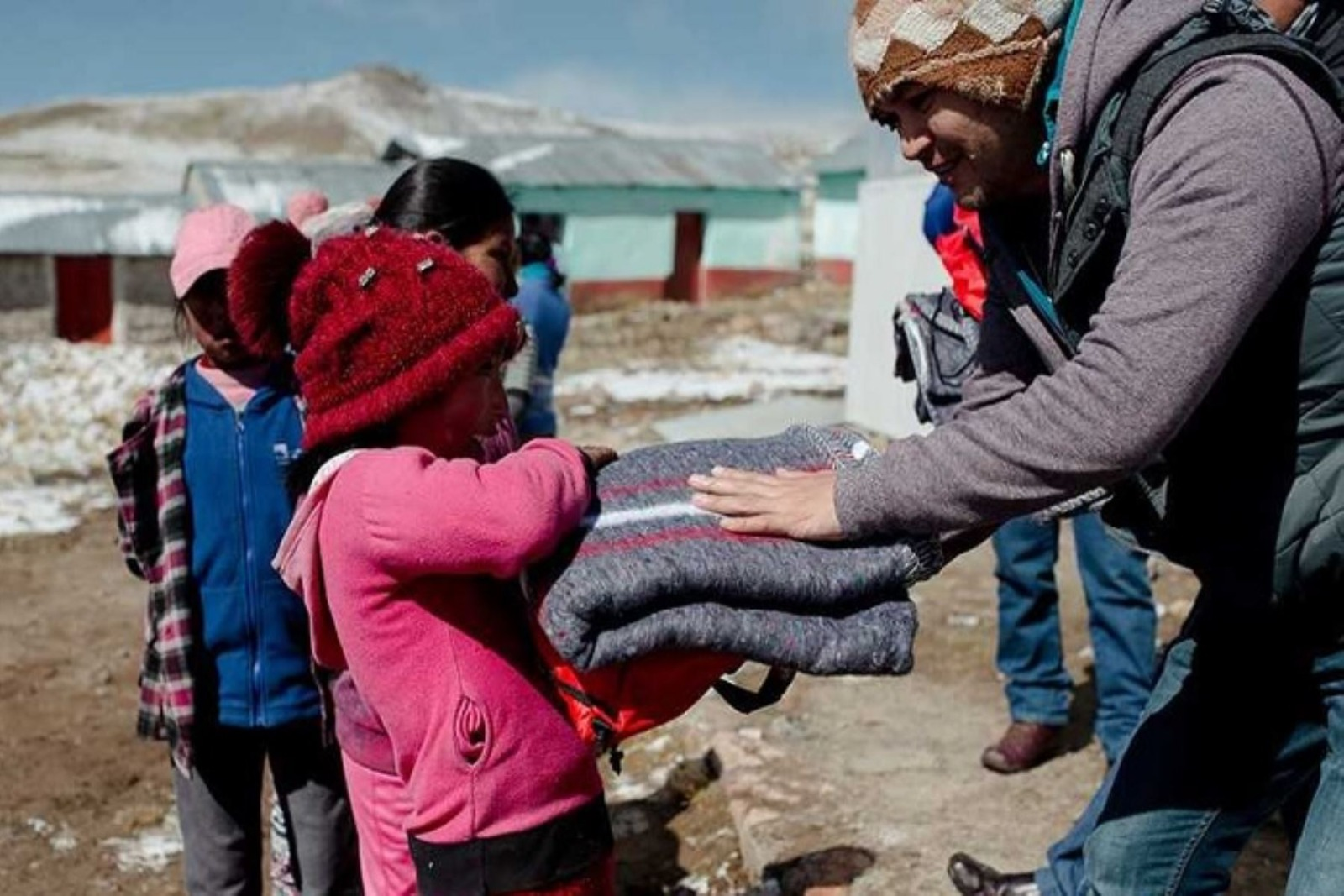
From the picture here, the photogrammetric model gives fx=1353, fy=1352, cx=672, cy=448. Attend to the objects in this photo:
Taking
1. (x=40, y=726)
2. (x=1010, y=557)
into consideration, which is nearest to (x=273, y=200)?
(x=40, y=726)

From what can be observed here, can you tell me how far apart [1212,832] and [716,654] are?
0.91 m

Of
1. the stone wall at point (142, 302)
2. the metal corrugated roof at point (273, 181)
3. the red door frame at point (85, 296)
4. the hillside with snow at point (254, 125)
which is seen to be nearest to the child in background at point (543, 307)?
the stone wall at point (142, 302)

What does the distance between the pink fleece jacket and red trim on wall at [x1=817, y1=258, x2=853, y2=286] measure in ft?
92.2

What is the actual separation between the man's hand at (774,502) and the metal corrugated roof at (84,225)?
68.9 feet

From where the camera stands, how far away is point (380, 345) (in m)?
1.92

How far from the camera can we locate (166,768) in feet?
15.8

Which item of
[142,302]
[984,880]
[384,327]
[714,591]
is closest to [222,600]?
[384,327]

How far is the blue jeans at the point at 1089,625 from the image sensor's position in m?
3.81

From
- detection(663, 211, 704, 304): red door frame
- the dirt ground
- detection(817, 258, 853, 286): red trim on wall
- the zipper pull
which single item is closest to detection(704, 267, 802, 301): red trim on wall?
detection(663, 211, 704, 304): red door frame

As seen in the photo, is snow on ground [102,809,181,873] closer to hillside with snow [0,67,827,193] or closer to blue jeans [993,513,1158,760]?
blue jeans [993,513,1158,760]

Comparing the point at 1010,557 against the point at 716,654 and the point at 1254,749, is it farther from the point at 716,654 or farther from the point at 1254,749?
the point at 716,654

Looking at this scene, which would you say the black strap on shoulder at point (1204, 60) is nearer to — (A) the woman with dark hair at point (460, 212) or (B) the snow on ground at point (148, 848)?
(A) the woman with dark hair at point (460, 212)

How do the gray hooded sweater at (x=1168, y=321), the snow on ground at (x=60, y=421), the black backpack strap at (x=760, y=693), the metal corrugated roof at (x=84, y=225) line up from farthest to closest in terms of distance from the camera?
the metal corrugated roof at (x=84, y=225) < the snow on ground at (x=60, y=421) < the black backpack strap at (x=760, y=693) < the gray hooded sweater at (x=1168, y=321)

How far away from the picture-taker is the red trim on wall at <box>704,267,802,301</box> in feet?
98.6
